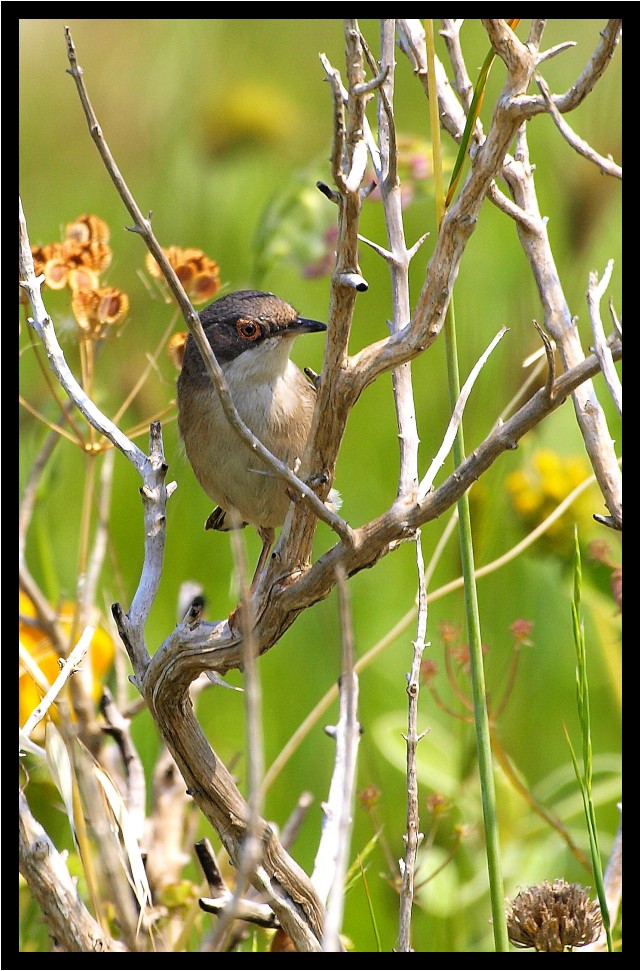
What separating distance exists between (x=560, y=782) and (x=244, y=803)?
6.68ft

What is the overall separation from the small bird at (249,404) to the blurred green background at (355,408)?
0.29 metres

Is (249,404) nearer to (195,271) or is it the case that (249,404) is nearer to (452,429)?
(195,271)

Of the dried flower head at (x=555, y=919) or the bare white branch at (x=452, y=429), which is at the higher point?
the bare white branch at (x=452, y=429)

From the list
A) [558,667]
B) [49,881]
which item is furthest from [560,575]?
[49,881]

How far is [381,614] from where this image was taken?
4723mm

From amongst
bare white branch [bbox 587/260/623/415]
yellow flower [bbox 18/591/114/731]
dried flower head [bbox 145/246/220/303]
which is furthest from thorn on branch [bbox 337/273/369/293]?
yellow flower [bbox 18/591/114/731]

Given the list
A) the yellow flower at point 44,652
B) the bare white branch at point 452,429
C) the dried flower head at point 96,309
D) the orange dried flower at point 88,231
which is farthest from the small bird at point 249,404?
the yellow flower at point 44,652

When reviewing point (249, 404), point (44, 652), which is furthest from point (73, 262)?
point (44, 652)

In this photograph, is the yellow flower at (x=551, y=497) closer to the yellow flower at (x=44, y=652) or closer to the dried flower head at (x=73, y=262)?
the yellow flower at (x=44, y=652)

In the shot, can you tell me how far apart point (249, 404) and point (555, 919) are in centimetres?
164

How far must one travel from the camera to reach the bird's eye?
3.16 meters

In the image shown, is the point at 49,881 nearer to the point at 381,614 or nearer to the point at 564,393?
the point at 564,393

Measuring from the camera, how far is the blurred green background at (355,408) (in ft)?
12.8

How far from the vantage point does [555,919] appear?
251 centimetres
